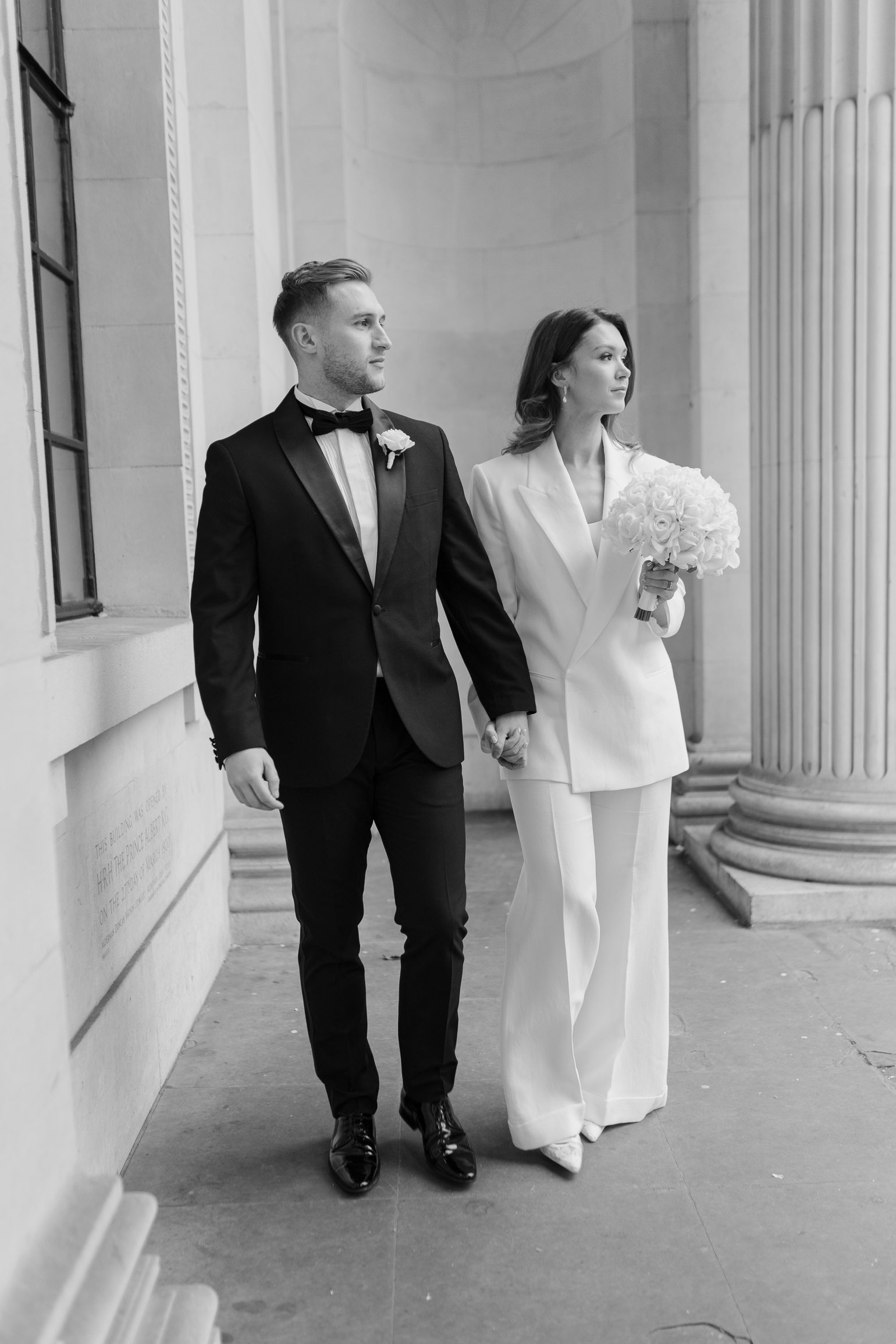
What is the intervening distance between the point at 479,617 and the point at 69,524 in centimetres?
184

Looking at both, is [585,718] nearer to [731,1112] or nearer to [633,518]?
[633,518]

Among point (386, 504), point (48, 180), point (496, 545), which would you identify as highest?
point (48, 180)

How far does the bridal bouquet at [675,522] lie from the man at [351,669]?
1.36 feet

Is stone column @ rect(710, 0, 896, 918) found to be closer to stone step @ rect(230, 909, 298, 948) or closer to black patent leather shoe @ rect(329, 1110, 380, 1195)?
stone step @ rect(230, 909, 298, 948)

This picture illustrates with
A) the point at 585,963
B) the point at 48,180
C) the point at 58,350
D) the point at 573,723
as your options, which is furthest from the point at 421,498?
the point at 48,180

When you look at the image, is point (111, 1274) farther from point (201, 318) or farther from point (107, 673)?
point (201, 318)

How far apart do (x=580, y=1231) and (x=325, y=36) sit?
642 centimetres

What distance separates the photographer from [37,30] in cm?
419

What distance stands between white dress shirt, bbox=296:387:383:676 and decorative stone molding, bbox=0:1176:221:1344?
1.60 m

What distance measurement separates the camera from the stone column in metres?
5.35

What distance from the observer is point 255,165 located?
569 cm

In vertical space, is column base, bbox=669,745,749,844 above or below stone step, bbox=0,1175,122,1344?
below

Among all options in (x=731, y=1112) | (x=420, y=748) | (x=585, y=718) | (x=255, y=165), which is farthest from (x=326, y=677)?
(x=255, y=165)

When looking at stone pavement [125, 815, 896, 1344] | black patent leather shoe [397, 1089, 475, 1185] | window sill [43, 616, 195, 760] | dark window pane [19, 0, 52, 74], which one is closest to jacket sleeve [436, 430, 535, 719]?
window sill [43, 616, 195, 760]
